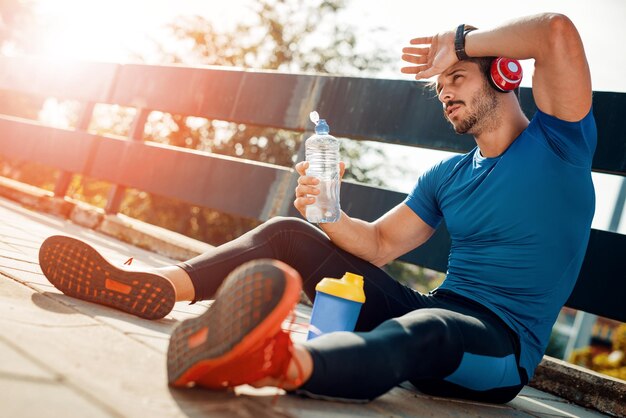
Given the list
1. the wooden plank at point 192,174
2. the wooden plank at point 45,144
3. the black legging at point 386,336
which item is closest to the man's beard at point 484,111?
the black legging at point 386,336

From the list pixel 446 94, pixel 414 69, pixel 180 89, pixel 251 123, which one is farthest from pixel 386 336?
pixel 180 89

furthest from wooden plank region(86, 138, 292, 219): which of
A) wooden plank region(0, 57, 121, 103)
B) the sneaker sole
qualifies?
the sneaker sole

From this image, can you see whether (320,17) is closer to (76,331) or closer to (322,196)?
(322,196)

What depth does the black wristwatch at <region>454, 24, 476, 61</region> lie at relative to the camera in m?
2.60

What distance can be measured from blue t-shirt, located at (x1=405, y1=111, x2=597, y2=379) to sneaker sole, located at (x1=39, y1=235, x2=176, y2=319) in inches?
45.2

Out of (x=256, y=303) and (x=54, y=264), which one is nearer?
(x=256, y=303)

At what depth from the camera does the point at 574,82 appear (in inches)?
89.0

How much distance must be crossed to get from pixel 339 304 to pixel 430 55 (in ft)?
4.25

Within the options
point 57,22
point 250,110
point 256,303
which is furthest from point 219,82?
point 57,22

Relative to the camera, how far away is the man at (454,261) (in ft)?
5.25

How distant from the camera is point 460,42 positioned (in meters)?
2.60

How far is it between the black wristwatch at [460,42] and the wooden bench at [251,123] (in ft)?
3.85

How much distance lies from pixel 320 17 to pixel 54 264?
13.7 m

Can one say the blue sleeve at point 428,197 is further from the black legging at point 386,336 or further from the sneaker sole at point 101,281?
the sneaker sole at point 101,281
